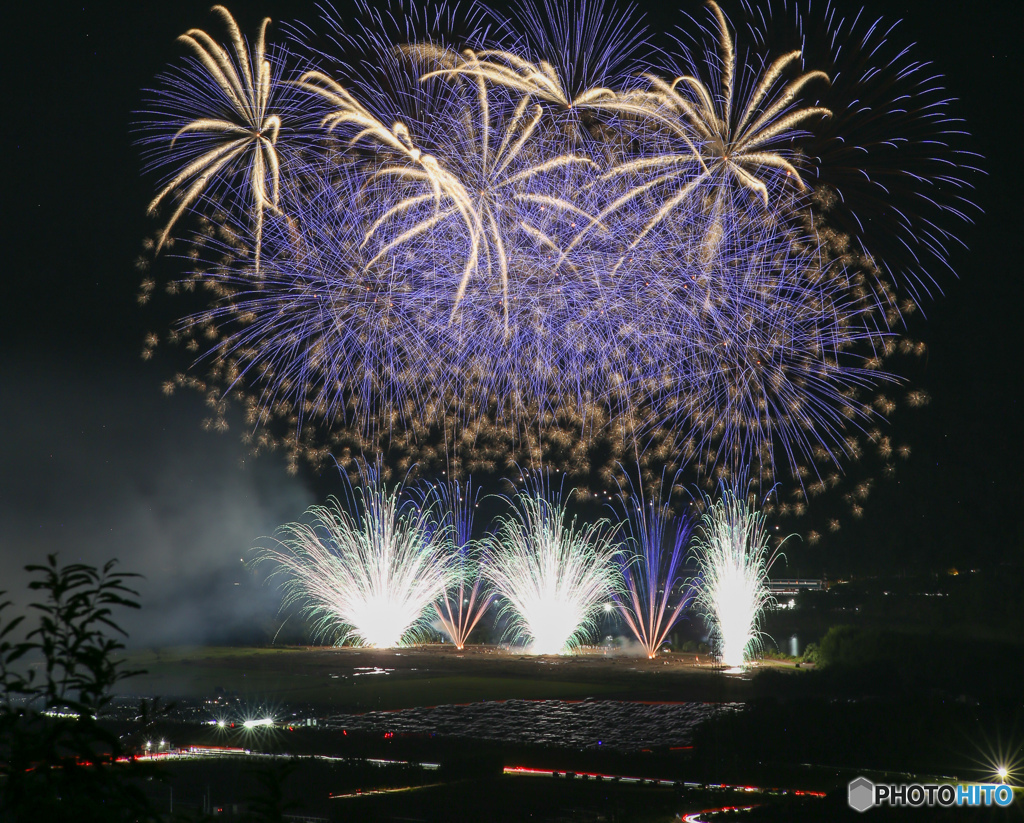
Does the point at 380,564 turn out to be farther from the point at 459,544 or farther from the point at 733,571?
the point at 733,571

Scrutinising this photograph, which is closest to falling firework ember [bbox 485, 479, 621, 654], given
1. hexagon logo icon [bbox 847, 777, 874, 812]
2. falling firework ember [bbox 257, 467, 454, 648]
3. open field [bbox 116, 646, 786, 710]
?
open field [bbox 116, 646, 786, 710]

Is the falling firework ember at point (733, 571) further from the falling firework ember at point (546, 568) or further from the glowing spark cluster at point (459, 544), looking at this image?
the glowing spark cluster at point (459, 544)

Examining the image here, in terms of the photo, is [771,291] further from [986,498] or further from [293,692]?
[986,498]
